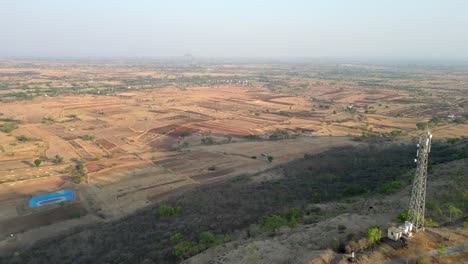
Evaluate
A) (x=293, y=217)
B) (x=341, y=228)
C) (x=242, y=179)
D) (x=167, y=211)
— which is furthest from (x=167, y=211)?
(x=341, y=228)

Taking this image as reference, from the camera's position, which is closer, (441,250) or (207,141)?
(441,250)

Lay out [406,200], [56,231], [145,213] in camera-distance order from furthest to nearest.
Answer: [145,213]
[56,231]
[406,200]

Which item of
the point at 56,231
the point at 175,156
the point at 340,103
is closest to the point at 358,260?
the point at 56,231

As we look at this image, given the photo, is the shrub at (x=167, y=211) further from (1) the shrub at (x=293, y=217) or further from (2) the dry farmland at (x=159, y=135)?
(1) the shrub at (x=293, y=217)

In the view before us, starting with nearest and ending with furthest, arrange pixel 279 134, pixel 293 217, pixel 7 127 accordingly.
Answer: pixel 293 217 < pixel 279 134 < pixel 7 127

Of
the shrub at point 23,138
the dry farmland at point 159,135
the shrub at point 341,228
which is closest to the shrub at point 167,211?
the dry farmland at point 159,135

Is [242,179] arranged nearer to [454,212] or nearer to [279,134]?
[454,212]

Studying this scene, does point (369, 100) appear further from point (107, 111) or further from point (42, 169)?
point (42, 169)
